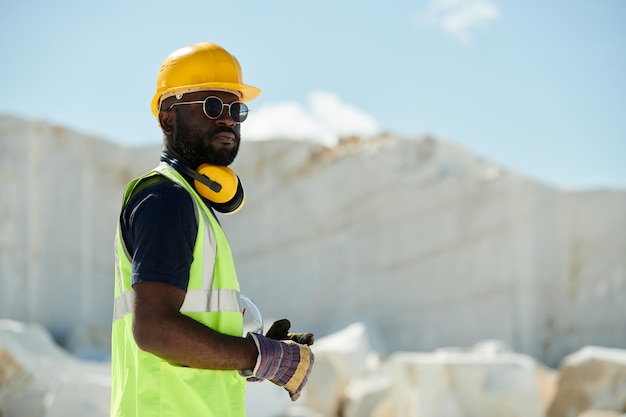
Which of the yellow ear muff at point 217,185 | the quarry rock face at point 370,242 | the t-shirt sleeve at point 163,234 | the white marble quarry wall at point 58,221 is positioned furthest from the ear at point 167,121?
the white marble quarry wall at point 58,221

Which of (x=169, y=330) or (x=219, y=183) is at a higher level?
(x=219, y=183)

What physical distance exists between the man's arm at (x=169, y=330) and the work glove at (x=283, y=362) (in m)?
0.09

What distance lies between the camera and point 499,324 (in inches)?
480

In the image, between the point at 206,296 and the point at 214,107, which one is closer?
the point at 206,296

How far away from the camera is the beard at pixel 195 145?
5.49 feet

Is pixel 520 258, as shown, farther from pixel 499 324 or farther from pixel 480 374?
pixel 480 374

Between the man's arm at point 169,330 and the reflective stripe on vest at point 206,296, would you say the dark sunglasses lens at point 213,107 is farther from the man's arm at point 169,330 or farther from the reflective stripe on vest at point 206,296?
the man's arm at point 169,330

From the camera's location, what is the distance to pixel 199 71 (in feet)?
5.48

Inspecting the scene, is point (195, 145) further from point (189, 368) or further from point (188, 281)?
point (189, 368)

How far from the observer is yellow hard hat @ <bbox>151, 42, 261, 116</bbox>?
1670mm

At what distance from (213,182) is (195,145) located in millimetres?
96

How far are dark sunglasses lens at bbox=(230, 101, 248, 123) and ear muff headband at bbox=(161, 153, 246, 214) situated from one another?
0.36 feet

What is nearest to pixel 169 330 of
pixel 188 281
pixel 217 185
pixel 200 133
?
pixel 188 281

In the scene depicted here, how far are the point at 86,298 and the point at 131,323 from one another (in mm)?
11608
